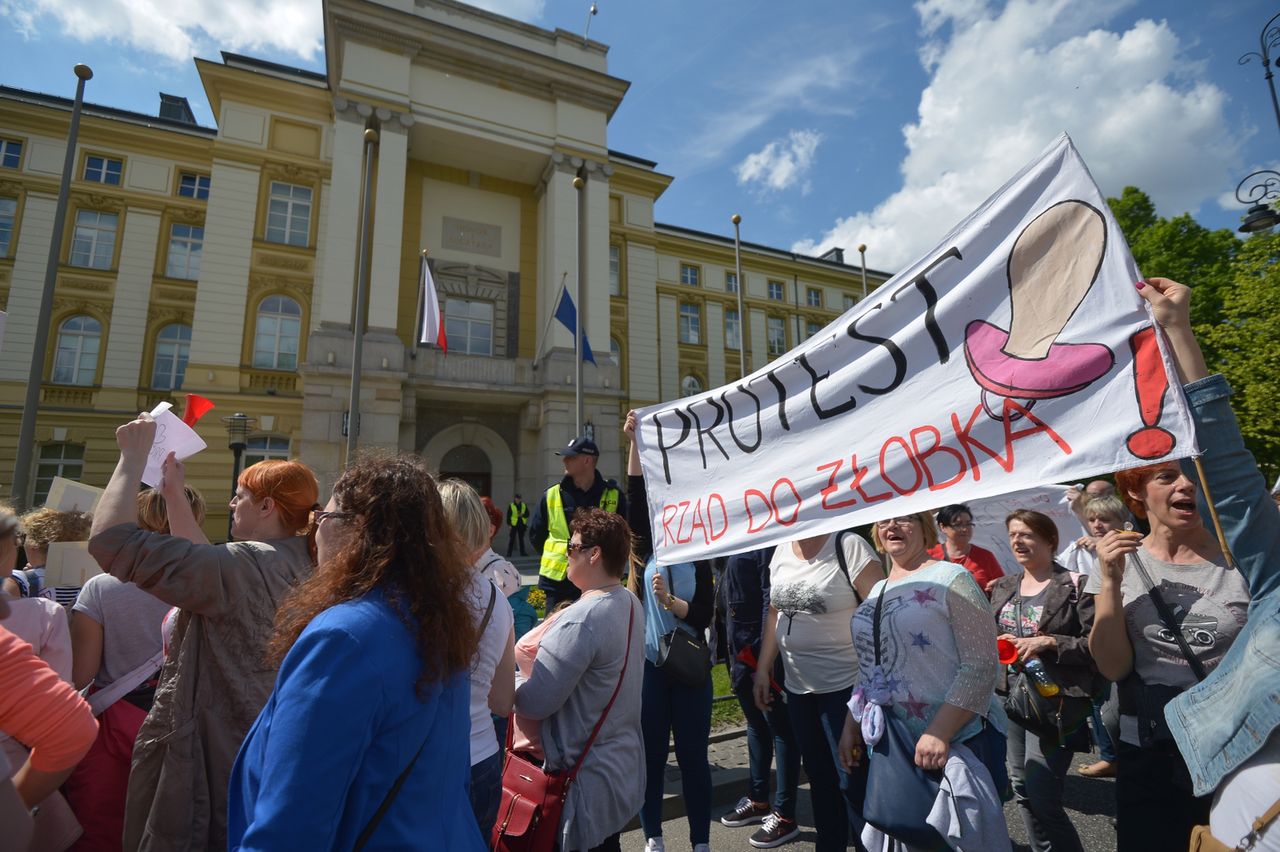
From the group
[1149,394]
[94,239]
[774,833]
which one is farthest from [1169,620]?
[94,239]

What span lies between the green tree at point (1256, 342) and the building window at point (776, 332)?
1637cm

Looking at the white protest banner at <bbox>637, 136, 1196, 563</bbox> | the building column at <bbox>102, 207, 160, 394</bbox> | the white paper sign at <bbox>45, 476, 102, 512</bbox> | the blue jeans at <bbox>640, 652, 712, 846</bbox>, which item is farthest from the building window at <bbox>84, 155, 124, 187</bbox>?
the white protest banner at <bbox>637, 136, 1196, 563</bbox>

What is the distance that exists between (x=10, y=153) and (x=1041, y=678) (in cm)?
2815

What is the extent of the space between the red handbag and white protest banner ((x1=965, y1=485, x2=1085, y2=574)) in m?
4.82

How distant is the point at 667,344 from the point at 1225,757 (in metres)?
25.5

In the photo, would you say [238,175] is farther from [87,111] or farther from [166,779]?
[166,779]

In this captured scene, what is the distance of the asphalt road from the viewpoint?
3578mm

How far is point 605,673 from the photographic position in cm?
262

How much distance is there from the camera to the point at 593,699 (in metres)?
2.59

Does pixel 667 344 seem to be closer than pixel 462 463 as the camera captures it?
No

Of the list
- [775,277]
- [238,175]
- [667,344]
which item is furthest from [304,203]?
[775,277]

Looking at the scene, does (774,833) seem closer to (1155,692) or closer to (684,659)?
(684,659)

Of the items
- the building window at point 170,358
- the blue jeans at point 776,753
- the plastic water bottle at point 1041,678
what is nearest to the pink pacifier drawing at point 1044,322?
the plastic water bottle at point 1041,678

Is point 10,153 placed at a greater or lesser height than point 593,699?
greater
